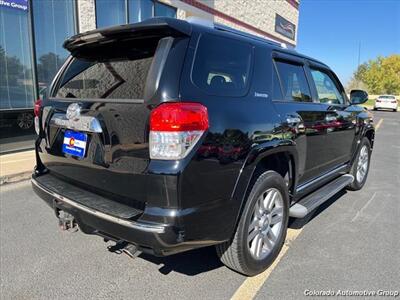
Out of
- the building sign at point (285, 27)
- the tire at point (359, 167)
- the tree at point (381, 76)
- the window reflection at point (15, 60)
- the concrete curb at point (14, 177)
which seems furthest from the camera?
the tree at point (381, 76)

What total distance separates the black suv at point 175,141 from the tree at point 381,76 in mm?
75315

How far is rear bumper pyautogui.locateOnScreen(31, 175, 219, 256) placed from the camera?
2242 millimetres

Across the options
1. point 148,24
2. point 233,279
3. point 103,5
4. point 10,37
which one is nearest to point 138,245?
point 233,279

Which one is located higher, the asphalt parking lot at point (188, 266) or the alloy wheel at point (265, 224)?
the alloy wheel at point (265, 224)

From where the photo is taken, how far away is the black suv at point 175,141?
2.27 meters

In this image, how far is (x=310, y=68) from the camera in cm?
414

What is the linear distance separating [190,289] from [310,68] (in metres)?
2.73

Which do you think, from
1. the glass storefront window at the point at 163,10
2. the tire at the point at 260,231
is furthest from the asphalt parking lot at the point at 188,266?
the glass storefront window at the point at 163,10

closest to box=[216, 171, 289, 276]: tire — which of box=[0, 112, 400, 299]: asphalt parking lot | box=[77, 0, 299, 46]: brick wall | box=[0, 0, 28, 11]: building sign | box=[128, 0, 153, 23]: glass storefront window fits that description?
box=[0, 112, 400, 299]: asphalt parking lot

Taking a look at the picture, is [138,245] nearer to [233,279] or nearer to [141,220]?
[141,220]

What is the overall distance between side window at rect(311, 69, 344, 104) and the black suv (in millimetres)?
793

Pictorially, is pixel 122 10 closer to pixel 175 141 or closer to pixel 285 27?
pixel 175 141

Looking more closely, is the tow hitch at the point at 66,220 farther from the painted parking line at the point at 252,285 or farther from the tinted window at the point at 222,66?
the tinted window at the point at 222,66

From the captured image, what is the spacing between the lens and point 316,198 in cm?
392
